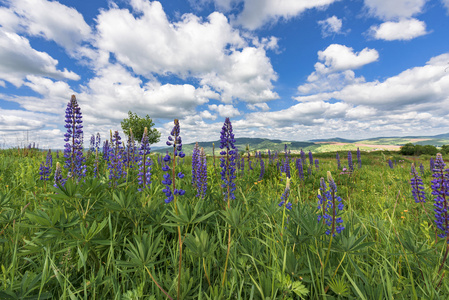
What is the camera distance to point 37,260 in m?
2.36

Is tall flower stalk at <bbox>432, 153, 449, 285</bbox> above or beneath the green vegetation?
above

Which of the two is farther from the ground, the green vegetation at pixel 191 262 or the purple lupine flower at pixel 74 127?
the purple lupine flower at pixel 74 127

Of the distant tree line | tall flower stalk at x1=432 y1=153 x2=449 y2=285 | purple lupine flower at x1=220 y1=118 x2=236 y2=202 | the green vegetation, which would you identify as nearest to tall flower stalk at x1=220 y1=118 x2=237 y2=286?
purple lupine flower at x1=220 y1=118 x2=236 y2=202

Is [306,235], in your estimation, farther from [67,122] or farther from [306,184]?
[306,184]

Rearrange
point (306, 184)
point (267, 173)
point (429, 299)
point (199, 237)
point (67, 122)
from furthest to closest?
1. point (267, 173)
2. point (306, 184)
3. point (67, 122)
4. point (199, 237)
5. point (429, 299)

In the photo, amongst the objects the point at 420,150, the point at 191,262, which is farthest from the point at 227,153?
the point at 420,150

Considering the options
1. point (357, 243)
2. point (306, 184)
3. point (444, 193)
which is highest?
point (444, 193)

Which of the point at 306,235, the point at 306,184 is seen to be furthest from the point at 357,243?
the point at 306,184

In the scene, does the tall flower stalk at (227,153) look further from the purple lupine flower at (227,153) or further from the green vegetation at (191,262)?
the green vegetation at (191,262)

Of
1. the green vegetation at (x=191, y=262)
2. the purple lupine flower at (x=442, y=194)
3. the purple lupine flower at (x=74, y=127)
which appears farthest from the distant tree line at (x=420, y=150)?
the purple lupine flower at (x=74, y=127)

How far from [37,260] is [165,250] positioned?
154 cm

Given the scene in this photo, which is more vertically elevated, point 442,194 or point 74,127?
point 74,127

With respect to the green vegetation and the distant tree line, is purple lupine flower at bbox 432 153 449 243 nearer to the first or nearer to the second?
the green vegetation

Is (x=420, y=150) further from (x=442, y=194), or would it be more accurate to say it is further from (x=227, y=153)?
(x=227, y=153)
